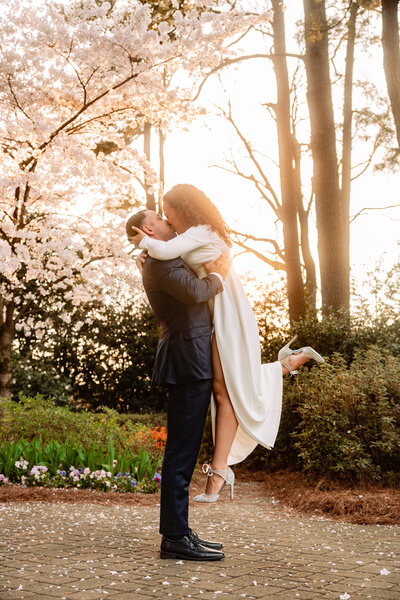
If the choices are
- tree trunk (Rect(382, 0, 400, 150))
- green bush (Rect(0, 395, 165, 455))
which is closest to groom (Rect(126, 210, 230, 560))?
green bush (Rect(0, 395, 165, 455))

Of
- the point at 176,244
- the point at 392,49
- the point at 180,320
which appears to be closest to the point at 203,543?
the point at 180,320

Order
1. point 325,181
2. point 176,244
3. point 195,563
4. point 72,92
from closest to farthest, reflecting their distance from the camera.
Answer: point 195,563 → point 176,244 → point 72,92 → point 325,181

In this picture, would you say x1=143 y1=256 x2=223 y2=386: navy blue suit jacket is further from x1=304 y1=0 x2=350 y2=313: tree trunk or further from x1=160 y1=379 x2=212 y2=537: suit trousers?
x1=304 y1=0 x2=350 y2=313: tree trunk

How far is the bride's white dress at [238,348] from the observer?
3.91m

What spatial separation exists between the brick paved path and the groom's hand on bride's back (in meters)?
1.56

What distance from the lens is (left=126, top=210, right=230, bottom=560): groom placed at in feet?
12.2

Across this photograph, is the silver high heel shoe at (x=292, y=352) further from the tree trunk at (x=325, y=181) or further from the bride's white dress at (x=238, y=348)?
the tree trunk at (x=325, y=181)

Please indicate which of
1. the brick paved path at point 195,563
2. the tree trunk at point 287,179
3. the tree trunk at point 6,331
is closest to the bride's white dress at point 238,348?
the brick paved path at point 195,563

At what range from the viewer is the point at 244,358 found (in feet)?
13.0

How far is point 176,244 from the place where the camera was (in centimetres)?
376

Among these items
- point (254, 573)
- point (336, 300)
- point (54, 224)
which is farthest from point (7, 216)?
point (254, 573)

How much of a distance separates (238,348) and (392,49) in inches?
248

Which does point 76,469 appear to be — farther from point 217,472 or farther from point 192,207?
point 192,207

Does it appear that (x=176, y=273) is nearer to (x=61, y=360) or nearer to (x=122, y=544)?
(x=122, y=544)
